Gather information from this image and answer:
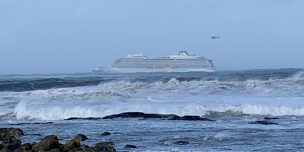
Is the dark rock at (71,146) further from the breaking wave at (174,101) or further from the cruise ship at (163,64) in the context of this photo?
the cruise ship at (163,64)

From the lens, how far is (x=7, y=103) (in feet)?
107

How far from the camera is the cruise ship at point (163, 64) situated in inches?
3708

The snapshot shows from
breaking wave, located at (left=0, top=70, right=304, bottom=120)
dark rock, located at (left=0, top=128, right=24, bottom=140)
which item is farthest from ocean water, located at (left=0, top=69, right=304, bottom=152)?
dark rock, located at (left=0, top=128, right=24, bottom=140)

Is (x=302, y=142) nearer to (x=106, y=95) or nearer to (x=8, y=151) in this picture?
(x=8, y=151)

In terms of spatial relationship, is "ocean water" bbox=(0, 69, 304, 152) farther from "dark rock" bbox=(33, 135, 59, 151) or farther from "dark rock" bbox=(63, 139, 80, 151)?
"dark rock" bbox=(33, 135, 59, 151)

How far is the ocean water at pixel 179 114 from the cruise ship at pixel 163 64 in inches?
1911

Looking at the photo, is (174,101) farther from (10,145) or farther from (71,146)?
(71,146)

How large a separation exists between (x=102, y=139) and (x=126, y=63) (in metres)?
80.4

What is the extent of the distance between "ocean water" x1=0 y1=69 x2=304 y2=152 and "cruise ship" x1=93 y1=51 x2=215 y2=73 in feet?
159

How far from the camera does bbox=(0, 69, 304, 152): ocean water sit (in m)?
16.0

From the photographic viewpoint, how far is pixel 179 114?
27.2 metres

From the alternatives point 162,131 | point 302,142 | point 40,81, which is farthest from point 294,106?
point 40,81

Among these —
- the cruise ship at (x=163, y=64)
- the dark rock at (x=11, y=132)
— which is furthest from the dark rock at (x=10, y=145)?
the cruise ship at (x=163, y=64)

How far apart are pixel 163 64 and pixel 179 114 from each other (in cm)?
6779
